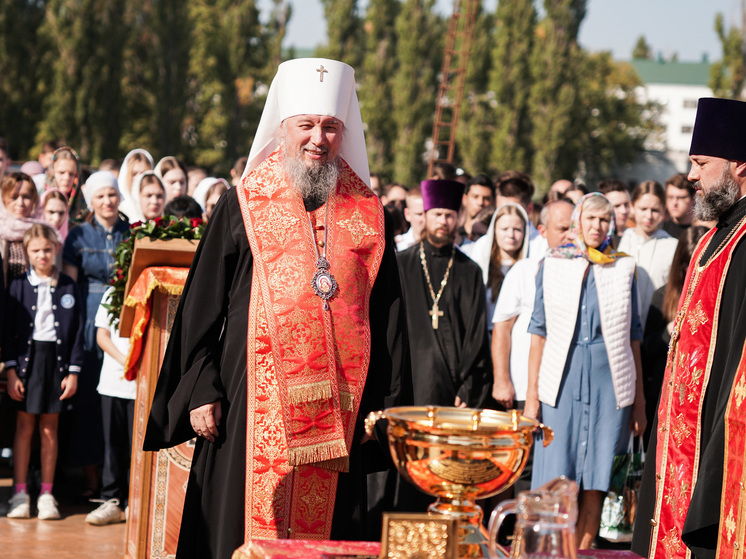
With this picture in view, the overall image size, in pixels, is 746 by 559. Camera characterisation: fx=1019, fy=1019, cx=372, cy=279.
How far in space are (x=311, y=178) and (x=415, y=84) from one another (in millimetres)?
40716

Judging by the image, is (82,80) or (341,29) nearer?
(82,80)

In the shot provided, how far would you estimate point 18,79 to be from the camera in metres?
30.4

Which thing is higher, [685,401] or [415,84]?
[415,84]

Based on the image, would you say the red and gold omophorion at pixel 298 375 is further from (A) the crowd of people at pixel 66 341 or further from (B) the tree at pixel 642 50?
(B) the tree at pixel 642 50

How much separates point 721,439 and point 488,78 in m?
46.9

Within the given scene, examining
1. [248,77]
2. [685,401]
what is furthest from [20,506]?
[248,77]

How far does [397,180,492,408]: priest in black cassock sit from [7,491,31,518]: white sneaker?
2683 mm

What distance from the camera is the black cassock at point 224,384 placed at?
3771mm

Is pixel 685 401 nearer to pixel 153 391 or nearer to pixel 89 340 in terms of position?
pixel 153 391

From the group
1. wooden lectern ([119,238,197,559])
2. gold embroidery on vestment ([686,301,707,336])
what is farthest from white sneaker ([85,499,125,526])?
gold embroidery on vestment ([686,301,707,336])

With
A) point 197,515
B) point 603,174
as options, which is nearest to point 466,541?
point 197,515

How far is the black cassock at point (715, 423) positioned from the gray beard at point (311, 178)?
149 centimetres

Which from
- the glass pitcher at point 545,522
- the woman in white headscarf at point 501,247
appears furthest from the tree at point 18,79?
the glass pitcher at point 545,522

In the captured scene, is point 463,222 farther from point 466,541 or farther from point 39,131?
point 39,131
